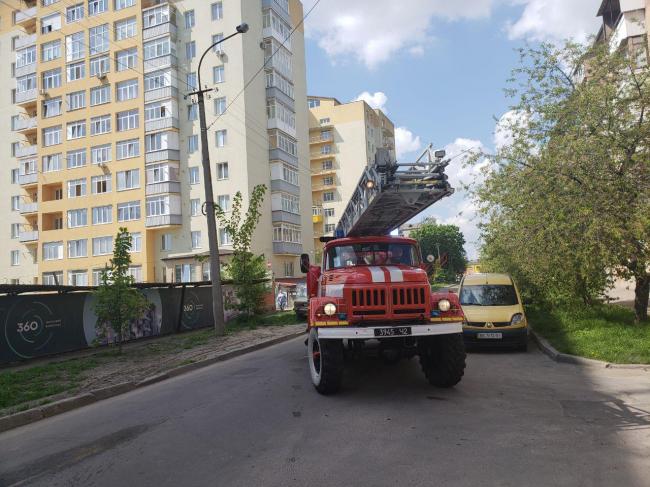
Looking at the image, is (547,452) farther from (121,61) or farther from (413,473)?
(121,61)

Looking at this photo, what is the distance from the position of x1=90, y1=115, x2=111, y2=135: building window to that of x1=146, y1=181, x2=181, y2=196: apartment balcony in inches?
281

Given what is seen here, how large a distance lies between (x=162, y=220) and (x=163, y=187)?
275 cm

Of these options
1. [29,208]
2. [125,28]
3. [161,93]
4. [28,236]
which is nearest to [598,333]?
[161,93]

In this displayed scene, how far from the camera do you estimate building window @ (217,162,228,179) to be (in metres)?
40.6

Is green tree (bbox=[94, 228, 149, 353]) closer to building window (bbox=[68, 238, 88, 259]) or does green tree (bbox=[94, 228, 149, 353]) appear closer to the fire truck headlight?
the fire truck headlight

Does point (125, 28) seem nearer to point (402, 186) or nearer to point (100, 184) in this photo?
point (100, 184)

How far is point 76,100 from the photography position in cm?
4512

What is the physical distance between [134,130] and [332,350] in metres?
40.9

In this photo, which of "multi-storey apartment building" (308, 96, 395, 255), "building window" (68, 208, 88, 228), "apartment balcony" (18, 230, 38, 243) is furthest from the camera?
"multi-storey apartment building" (308, 96, 395, 255)

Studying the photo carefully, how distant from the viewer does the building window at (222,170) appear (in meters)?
40.6

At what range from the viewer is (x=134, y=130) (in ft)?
139

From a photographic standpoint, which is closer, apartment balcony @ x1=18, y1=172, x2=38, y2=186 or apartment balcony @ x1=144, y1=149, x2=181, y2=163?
apartment balcony @ x1=144, y1=149, x2=181, y2=163

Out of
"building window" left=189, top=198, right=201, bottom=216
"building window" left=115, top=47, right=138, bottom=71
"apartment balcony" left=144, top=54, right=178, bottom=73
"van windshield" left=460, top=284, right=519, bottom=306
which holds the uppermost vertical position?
"building window" left=115, top=47, right=138, bottom=71

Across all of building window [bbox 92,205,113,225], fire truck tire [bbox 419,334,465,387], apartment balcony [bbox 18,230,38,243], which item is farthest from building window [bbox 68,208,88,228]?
fire truck tire [bbox 419,334,465,387]
